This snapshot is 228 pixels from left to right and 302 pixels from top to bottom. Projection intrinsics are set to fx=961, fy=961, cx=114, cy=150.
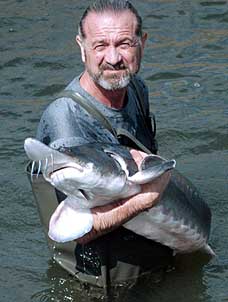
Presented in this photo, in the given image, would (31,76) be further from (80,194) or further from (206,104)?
(80,194)

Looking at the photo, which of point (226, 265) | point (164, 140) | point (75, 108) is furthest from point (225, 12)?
point (75, 108)

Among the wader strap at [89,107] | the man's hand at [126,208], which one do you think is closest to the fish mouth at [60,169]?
the man's hand at [126,208]

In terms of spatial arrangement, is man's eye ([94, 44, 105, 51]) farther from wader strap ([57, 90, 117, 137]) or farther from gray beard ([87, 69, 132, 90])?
wader strap ([57, 90, 117, 137])

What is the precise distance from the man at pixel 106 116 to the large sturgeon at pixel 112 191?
154mm

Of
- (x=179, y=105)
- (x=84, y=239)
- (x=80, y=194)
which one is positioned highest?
(x=80, y=194)

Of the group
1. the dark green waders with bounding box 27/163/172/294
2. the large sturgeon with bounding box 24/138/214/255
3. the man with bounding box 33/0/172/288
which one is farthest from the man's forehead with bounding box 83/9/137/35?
the dark green waders with bounding box 27/163/172/294

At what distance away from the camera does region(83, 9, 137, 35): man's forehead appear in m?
5.32

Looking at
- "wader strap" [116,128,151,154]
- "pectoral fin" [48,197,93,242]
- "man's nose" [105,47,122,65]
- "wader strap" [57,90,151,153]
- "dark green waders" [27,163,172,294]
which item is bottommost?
"dark green waders" [27,163,172,294]

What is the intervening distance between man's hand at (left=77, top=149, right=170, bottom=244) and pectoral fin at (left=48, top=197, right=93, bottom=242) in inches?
2.5

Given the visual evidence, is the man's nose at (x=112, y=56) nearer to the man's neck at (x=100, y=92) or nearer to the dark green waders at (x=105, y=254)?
the man's neck at (x=100, y=92)

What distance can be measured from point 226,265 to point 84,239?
1.54m

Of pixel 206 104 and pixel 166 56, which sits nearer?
pixel 206 104

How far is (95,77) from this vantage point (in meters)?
5.32

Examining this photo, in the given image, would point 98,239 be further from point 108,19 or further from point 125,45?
point 108,19
